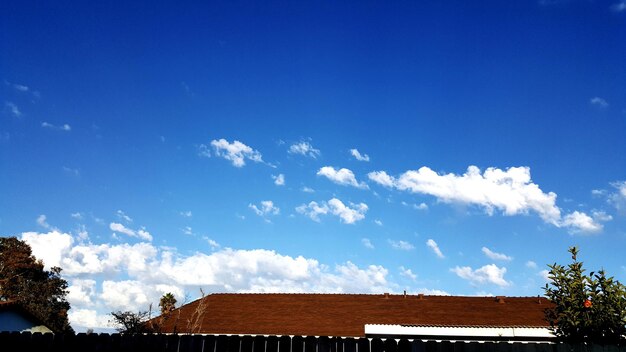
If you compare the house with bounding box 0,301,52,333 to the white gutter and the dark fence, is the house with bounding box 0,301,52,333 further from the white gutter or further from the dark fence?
the dark fence

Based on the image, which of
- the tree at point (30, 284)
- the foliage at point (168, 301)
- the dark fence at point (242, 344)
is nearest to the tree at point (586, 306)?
the dark fence at point (242, 344)

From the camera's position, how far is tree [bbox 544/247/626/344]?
12.1 m

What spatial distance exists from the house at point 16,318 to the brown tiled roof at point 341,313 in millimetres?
7173

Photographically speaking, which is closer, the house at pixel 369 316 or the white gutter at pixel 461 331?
the white gutter at pixel 461 331

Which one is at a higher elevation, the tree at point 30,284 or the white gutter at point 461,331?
the tree at point 30,284

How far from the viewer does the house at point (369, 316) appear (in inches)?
874

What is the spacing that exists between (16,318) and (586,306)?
26717mm

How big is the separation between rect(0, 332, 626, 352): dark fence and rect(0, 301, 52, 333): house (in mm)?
21197

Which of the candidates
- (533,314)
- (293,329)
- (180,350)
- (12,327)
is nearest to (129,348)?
(180,350)

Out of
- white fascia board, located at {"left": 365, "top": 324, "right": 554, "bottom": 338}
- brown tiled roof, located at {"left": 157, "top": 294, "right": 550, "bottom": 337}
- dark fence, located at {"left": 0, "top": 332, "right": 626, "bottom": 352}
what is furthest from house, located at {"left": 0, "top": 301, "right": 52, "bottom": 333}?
dark fence, located at {"left": 0, "top": 332, "right": 626, "bottom": 352}

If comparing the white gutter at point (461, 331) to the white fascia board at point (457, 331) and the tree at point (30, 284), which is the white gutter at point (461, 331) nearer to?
the white fascia board at point (457, 331)

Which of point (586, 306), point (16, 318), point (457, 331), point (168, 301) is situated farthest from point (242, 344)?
point (168, 301)

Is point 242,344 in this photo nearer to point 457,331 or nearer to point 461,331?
point 457,331

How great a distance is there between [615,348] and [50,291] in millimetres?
57107
